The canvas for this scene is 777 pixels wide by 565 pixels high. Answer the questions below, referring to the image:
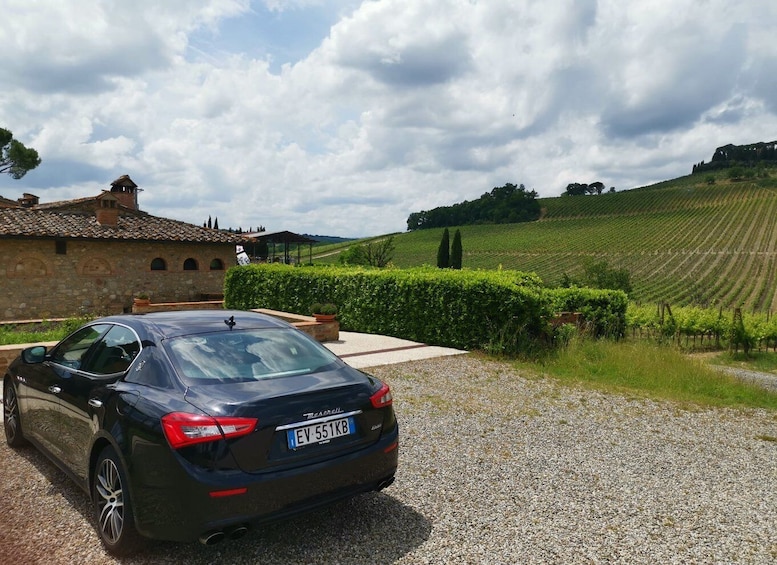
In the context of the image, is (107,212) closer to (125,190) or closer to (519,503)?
(125,190)

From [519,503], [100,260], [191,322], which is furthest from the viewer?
[100,260]

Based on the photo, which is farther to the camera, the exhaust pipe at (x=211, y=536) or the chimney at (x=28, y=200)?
the chimney at (x=28, y=200)

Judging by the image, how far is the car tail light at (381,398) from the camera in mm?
3412

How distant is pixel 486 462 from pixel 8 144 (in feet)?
170

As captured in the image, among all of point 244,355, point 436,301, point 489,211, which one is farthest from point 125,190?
point 489,211

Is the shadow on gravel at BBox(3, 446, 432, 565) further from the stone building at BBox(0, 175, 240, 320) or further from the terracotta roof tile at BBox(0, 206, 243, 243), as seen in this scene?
the terracotta roof tile at BBox(0, 206, 243, 243)

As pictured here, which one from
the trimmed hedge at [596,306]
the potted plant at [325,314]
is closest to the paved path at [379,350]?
the potted plant at [325,314]

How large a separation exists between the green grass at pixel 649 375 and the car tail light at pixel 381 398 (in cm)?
582

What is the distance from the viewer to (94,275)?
23125mm

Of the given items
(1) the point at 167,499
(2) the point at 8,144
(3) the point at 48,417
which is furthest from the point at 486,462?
(2) the point at 8,144

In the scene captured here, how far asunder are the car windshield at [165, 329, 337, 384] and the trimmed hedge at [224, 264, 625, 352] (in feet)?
25.5

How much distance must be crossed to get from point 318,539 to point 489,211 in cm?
11409

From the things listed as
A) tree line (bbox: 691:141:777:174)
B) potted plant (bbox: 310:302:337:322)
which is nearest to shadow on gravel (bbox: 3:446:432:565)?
potted plant (bbox: 310:302:337:322)

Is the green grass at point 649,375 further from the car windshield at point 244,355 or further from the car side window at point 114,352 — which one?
the car side window at point 114,352
